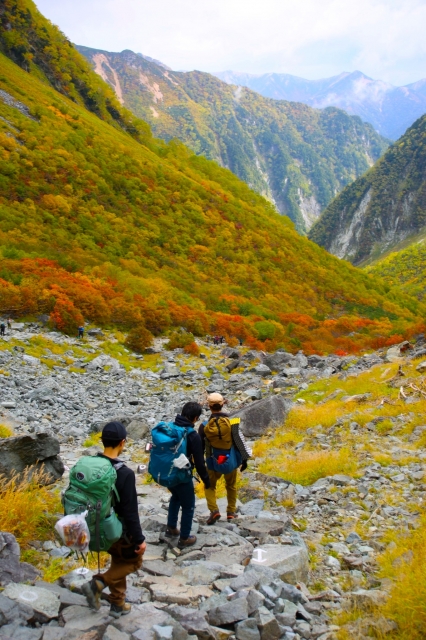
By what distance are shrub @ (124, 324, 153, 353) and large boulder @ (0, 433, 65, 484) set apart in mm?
15427

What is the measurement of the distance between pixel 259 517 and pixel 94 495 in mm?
3576

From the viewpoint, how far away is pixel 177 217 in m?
45.7

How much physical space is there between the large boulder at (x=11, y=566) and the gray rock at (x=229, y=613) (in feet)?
5.71

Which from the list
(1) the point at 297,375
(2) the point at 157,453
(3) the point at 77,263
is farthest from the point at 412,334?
(2) the point at 157,453

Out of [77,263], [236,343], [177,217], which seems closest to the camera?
[236,343]

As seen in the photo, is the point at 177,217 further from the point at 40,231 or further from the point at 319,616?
the point at 319,616

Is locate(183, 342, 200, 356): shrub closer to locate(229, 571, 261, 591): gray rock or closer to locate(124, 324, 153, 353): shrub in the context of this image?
locate(124, 324, 153, 353): shrub

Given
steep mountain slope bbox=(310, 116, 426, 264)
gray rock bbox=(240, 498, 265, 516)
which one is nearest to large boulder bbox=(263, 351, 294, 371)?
gray rock bbox=(240, 498, 265, 516)

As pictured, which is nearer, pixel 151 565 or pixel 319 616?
pixel 319 616

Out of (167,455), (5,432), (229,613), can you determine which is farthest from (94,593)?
(5,432)

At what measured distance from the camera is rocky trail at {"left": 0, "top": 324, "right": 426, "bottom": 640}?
356cm

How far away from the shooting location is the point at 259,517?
621 centimetres

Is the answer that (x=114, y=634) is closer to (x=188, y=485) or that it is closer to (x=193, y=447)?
(x=188, y=485)

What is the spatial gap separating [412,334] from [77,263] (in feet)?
83.6
